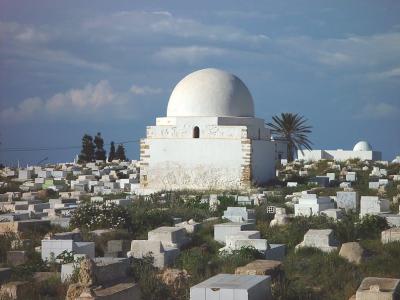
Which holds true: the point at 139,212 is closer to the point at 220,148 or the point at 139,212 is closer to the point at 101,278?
the point at 101,278

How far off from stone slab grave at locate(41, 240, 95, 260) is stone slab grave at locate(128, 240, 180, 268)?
2.39ft

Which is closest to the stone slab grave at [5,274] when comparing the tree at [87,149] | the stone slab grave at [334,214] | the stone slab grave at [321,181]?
the stone slab grave at [334,214]

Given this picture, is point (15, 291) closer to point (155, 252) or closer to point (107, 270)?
point (107, 270)

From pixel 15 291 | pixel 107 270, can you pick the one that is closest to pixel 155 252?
pixel 107 270

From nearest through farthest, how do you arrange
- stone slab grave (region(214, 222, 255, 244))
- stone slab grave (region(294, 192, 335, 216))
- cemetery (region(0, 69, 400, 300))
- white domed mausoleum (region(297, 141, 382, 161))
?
1. cemetery (region(0, 69, 400, 300))
2. stone slab grave (region(214, 222, 255, 244))
3. stone slab grave (region(294, 192, 335, 216))
4. white domed mausoleum (region(297, 141, 382, 161))

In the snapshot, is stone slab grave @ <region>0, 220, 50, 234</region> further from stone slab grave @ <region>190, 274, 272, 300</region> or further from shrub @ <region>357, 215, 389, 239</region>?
stone slab grave @ <region>190, 274, 272, 300</region>

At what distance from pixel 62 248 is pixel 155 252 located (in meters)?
1.64

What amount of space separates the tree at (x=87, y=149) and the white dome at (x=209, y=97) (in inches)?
981

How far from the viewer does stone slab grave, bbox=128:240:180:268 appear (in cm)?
1154

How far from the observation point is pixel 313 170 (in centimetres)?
3722

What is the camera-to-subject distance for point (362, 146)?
182ft

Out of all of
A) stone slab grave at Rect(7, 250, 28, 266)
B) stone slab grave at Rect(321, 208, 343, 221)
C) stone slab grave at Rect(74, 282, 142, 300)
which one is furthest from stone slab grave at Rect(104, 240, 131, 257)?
stone slab grave at Rect(321, 208, 343, 221)

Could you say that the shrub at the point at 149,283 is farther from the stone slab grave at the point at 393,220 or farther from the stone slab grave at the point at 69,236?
the stone slab grave at the point at 393,220

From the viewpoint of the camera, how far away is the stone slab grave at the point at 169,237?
12.8 m
